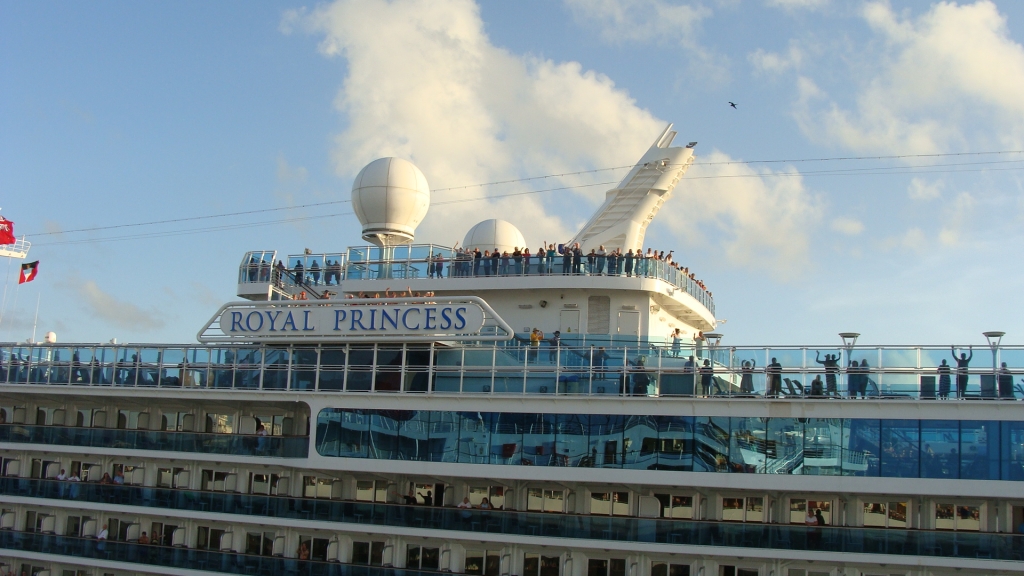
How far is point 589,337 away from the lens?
28.5 metres

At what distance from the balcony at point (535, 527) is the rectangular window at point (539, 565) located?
1.18 meters

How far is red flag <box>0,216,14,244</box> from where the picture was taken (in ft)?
132

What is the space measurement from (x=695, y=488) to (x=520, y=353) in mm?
5729

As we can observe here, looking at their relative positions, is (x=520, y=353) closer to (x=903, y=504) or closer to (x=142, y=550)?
(x=903, y=504)

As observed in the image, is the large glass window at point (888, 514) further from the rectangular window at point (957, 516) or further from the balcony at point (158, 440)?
the balcony at point (158, 440)

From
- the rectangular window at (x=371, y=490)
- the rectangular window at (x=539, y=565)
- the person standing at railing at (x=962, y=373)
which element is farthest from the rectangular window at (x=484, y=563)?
the person standing at railing at (x=962, y=373)

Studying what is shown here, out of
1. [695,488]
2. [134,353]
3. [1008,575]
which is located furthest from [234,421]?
[1008,575]

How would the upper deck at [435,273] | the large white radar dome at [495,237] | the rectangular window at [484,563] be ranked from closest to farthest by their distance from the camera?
the rectangular window at [484,563], the upper deck at [435,273], the large white radar dome at [495,237]

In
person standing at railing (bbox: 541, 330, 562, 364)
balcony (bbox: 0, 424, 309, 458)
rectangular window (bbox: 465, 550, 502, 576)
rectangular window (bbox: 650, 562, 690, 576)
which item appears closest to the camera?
rectangular window (bbox: 650, 562, 690, 576)

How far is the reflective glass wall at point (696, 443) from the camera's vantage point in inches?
893

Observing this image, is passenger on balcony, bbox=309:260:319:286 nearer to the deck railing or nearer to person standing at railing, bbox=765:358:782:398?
the deck railing

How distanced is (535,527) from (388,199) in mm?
15132

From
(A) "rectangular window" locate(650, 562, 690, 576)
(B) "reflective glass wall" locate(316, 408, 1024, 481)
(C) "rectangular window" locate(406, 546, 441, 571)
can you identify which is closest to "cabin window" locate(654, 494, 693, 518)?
(A) "rectangular window" locate(650, 562, 690, 576)

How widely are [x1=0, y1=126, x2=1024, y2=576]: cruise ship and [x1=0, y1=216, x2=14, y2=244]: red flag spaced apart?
8716 millimetres
